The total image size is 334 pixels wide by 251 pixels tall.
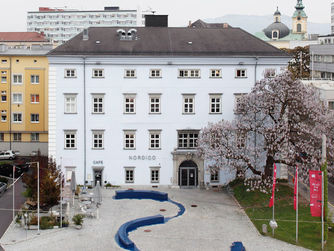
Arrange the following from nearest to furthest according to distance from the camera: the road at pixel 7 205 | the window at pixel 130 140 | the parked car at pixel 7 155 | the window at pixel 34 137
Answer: the road at pixel 7 205
the window at pixel 130 140
the parked car at pixel 7 155
the window at pixel 34 137

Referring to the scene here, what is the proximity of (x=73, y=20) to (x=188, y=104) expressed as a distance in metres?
148

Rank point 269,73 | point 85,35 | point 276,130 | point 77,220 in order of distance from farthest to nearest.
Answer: point 85,35 → point 269,73 → point 276,130 → point 77,220

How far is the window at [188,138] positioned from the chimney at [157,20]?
1296 centimetres

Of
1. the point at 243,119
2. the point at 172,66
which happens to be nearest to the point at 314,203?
the point at 243,119

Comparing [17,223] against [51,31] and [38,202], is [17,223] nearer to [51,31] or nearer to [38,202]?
[38,202]

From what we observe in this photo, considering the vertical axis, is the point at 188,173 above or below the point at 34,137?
below

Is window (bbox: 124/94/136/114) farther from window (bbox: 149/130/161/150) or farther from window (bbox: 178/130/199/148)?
window (bbox: 178/130/199/148)

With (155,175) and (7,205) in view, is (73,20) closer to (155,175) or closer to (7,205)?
(155,175)

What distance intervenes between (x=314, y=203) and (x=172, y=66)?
74.0ft

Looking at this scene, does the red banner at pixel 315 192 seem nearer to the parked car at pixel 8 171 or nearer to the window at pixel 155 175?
the window at pixel 155 175

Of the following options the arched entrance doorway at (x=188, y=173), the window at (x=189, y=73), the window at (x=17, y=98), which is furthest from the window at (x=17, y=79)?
the arched entrance doorway at (x=188, y=173)

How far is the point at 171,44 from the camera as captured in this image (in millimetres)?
57062

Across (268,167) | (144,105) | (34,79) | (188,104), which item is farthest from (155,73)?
(34,79)

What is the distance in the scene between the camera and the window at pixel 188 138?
5600 cm
